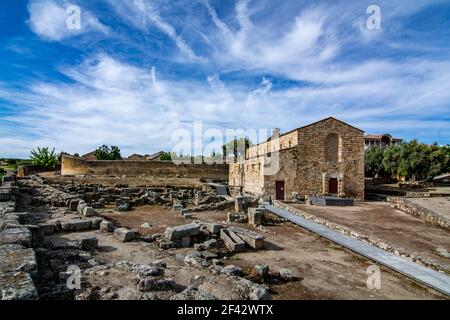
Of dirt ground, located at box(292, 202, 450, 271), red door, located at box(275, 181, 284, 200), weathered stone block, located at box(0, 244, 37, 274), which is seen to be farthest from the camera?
red door, located at box(275, 181, 284, 200)

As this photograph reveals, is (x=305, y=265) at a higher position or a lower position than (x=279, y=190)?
lower

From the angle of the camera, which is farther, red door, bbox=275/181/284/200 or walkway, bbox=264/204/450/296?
red door, bbox=275/181/284/200

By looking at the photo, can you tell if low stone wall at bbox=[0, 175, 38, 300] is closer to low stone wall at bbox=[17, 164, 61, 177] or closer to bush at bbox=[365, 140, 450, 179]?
low stone wall at bbox=[17, 164, 61, 177]

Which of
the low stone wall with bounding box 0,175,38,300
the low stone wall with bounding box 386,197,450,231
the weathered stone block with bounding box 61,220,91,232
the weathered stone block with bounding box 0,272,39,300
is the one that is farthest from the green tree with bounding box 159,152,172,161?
the weathered stone block with bounding box 0,272,39,300

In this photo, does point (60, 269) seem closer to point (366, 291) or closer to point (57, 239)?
point (57, 239)

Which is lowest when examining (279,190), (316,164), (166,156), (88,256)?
(88,256)

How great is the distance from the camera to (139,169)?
36.1 meters

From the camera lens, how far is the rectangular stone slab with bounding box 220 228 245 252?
353 inches

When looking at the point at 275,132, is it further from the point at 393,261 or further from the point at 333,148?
the point at 393,261

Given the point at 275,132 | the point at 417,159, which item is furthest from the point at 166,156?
the point at 417,159

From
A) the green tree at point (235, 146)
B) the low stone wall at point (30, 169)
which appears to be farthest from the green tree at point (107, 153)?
the green tree at point (235, 146)

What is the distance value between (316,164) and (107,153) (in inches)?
1469

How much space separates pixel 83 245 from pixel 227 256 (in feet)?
13.2

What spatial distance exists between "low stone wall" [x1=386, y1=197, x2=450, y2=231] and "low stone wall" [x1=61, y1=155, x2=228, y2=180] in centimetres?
2301
